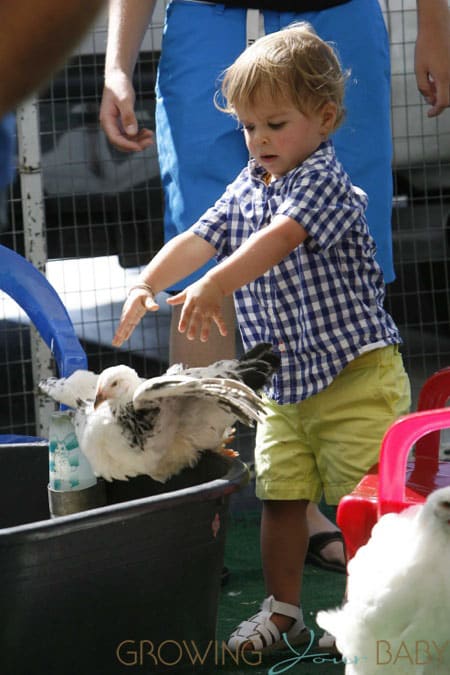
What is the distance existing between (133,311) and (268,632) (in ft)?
Result: 2.13

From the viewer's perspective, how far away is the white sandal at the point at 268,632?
2.07 metres

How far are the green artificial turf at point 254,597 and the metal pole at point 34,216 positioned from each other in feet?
2.30

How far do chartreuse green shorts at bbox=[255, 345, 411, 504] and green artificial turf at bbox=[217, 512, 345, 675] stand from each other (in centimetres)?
30

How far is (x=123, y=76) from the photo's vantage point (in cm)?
244

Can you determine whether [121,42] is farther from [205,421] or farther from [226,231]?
[205,421]

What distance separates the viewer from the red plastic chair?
156 centimetres

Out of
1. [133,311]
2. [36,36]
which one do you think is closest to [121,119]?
[133,311]

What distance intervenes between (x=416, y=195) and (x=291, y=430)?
236cm

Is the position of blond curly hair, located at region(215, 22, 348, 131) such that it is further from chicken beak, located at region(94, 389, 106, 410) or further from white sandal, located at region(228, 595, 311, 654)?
white sandal, located at region(228, 595, 311, 654)

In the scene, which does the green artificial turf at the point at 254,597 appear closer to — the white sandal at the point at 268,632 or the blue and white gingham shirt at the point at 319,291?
the white sandal at the point at 268,632

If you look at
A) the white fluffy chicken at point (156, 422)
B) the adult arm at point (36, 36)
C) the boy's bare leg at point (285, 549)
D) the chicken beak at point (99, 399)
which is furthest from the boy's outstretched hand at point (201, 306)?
the adult arm at point (36, 36)

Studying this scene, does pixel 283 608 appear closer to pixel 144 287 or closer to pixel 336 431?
pixel 336 431

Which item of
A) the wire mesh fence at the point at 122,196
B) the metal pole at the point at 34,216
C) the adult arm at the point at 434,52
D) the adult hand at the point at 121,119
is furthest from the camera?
the wire mesh fence at the point at 122,196

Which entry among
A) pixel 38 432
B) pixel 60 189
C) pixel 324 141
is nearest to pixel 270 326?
pixel 324 141
